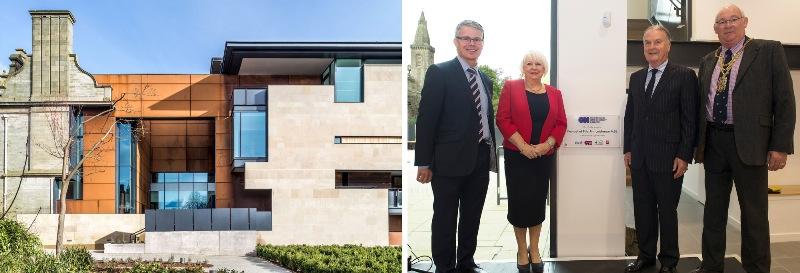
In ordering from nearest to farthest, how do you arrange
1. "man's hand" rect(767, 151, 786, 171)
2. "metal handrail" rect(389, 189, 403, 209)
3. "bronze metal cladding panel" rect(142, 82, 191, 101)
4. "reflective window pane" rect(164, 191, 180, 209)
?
"man's hand" rect(767, 151, 786, 171), "reflective window pane" rect(164, 191, 180, 209), "bronze metal cladding panel" rect(142, 82, 191, 101), "metal handrail" rect(389, 189, 403, 209)

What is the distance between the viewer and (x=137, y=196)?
9.53 metres

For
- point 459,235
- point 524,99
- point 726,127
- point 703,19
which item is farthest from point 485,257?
point 703,19

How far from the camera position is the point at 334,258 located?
10.5 m

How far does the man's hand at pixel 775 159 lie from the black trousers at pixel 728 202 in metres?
0.03

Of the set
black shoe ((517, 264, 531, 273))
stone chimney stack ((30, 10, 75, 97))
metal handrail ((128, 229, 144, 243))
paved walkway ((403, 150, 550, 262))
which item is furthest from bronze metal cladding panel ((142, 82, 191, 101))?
black shoe ((517, 264, 531, 273))

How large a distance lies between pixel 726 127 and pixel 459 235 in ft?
4.02

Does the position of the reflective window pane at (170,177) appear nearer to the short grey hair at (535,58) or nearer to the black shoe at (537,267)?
the black shoe at (537,267)

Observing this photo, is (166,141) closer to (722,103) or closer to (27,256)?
(27,256)

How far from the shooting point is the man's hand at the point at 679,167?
3.47 metres

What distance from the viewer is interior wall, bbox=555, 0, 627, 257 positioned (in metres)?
3.79

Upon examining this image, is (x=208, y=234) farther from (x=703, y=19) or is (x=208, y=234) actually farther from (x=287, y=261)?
(x=703, y=19)

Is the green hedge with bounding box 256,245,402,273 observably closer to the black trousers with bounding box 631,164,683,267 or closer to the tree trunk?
the tree trunk

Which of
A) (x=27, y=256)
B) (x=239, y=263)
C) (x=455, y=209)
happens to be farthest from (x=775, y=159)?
(x=239, y=263)

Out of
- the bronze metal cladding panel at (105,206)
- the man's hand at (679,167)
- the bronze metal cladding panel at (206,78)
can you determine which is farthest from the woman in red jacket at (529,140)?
the bronze metal cladding panel at (206,78)
